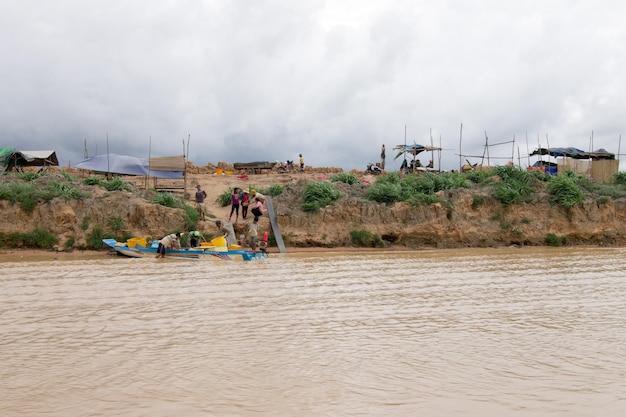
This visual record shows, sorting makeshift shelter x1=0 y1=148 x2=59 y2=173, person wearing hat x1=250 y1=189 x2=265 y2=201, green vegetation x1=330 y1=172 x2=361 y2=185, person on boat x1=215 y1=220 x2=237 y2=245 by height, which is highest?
makeshift shelter x1=0 y1=148 x2=59 y2=173

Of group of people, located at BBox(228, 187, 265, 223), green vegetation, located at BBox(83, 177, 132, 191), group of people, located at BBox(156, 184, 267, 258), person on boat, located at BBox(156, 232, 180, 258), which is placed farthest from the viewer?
green vegetation, located at BBox(83, 177, 132, 191)

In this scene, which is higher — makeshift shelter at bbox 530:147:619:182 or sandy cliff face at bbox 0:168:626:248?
makeshift shelter at bbox 530:147:619:182

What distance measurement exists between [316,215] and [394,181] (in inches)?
217

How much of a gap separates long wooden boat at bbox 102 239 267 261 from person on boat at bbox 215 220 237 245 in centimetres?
213

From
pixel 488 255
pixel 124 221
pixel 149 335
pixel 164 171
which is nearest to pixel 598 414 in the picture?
pixel 149 335

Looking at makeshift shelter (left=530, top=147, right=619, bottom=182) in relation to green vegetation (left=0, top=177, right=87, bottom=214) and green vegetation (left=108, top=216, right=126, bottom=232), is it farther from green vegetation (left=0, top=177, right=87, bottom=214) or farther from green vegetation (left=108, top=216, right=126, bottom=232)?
green vegetation (left=0, top=177, right=87, bottom=214)

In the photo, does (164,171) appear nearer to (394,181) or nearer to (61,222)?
(61,222)

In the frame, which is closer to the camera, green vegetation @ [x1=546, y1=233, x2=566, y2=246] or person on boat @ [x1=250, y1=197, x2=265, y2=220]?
person on boat @ [x1=250, y1=197, x2=265, y2=220]

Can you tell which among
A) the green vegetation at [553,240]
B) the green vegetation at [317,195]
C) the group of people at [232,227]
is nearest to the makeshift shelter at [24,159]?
the group of people at [232,227]

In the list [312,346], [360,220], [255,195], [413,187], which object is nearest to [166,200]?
[255,195]

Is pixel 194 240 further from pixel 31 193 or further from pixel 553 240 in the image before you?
pixel 553 240

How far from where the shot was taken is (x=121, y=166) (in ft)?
86.0

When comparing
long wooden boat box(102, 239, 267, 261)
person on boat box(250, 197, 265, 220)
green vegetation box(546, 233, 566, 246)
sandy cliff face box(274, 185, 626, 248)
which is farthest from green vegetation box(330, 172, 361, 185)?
long wooden boat box(102, 239, 267, 261)

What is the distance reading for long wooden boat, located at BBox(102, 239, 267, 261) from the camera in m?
16.6
